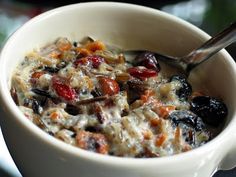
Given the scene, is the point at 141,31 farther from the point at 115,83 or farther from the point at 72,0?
the point at 72,0

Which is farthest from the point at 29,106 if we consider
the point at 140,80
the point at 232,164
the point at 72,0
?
the point at 72,0

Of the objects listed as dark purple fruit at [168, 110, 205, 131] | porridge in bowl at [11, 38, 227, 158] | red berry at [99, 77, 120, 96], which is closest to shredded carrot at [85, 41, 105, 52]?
porridge in bowl at [11, 38, 227, 158]

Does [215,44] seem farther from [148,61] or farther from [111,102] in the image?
[111,102]

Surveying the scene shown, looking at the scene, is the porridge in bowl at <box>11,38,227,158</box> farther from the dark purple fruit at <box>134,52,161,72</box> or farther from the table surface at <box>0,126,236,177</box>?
the table surface at <box>0,126,236,177</box>

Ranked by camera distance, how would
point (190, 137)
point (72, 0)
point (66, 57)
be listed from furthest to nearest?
point (72, 0) → point (66, 57) → point (190, 137)

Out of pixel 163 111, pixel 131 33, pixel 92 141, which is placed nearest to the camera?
pixel 92 141

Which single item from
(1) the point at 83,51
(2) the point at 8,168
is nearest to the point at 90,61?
(1) the point at 83,51

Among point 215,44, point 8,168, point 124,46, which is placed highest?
point 215,44

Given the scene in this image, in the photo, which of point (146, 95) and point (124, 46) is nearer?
point (146, 95)
